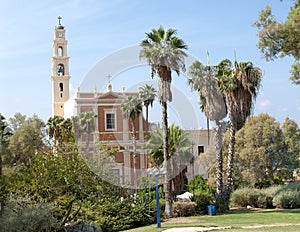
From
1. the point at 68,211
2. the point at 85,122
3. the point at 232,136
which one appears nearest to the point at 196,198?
the point at 232,136

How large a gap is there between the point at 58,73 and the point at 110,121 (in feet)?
35.2

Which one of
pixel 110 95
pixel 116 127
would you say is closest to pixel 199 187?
pixel 116 127

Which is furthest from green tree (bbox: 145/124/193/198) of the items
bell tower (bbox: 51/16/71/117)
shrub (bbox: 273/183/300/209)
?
bell tower (bbox: 51/16/71/117)

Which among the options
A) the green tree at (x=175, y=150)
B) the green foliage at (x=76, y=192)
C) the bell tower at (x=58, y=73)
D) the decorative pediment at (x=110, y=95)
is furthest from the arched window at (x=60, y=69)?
the green foliage at (x=76, y=192)

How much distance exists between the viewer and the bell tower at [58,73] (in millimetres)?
51062

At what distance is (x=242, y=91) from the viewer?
28.3m

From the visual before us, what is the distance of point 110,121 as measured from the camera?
44250 millimetres

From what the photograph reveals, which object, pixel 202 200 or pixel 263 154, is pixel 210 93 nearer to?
pixel 202 200

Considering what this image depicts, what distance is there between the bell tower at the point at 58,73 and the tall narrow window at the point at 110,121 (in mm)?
8408

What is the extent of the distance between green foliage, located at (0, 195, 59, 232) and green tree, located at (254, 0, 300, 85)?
27.6 feet

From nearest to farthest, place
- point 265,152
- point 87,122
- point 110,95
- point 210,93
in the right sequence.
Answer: point 210,93 → point 265,152 → point 87,122 → point 110,95

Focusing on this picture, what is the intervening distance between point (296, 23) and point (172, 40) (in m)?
11.3

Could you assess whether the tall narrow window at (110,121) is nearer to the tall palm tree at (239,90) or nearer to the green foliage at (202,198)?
the green foliage at (202,198)

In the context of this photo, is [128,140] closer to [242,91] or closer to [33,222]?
[242,91]
